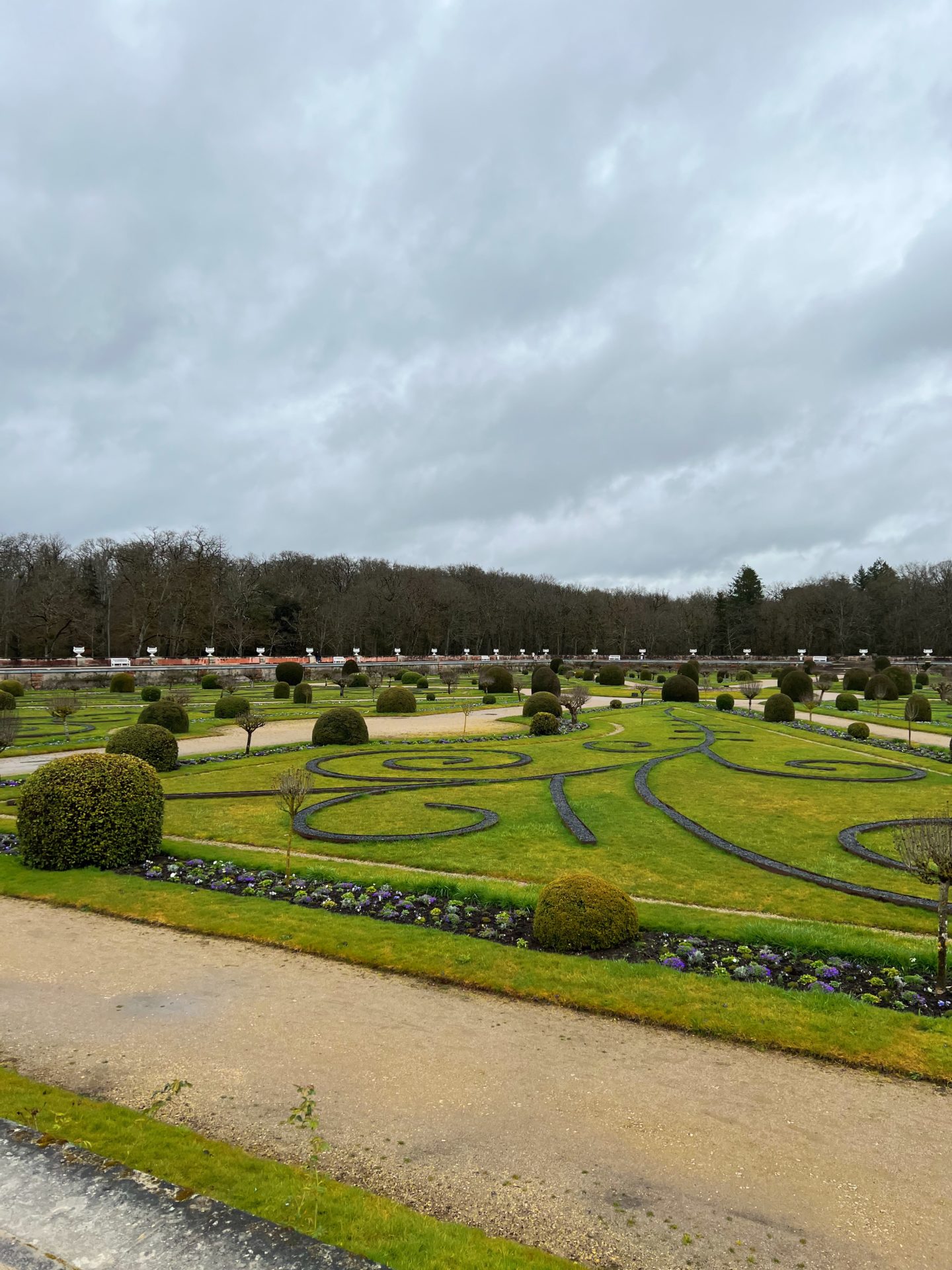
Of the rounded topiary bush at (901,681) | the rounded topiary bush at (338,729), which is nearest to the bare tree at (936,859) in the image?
the rounded topiary bush at (338,729)

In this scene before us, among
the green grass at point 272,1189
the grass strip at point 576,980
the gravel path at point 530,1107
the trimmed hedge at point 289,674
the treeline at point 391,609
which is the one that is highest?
the treeline at point 391,609

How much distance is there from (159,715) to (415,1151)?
77.3ft

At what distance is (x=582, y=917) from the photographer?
788 cm

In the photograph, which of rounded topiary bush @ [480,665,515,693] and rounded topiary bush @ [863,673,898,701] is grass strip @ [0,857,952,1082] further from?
rounded topiary bush @ [863,673,898,701]

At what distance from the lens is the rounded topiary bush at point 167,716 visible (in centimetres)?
2489

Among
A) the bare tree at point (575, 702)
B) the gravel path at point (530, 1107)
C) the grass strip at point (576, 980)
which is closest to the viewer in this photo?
the gravel path at point (530, 1107)

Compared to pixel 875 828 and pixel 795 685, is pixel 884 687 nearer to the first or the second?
pixel 795 685

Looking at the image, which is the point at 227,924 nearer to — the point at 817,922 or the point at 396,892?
the point at 396,892

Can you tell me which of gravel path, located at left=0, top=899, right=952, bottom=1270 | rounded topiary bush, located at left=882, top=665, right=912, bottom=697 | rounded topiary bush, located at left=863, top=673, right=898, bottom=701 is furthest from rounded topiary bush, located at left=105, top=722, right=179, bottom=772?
rounded topiary bush, located at left=882, top=665, right=912, bottom=697

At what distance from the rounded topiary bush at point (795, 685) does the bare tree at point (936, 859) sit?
35897 mm

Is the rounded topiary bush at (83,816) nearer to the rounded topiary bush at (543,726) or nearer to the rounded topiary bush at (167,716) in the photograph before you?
the rounded topiary bush at (167,716)

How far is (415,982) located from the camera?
7004mm

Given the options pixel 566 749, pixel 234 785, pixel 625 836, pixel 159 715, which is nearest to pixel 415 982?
pixel 625 836

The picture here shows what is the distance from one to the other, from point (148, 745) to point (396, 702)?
17.4 m
